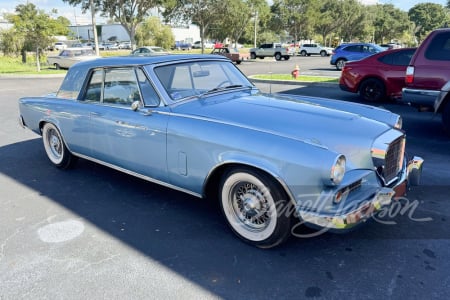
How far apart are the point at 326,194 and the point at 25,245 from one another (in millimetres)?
2686

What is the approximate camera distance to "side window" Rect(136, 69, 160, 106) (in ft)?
12.2

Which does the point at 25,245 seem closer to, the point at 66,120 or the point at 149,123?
the point at 149,123

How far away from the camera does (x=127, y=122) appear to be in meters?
3.89

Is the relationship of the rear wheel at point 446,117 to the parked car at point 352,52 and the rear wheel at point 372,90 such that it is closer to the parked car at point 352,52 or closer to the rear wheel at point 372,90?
the rear wheel at point 372,90

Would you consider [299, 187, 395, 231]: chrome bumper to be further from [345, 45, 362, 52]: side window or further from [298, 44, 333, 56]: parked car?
[298, 44, 333, 56]: parked car

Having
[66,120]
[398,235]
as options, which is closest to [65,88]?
[66,120]

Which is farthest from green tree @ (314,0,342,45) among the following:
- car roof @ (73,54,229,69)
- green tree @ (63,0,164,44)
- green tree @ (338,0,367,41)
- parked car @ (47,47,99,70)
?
car roof @ (73,54,229,69)

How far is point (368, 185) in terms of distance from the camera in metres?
2.98

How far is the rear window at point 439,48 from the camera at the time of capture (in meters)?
6.68

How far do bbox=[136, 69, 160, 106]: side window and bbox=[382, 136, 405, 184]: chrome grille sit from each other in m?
2.19

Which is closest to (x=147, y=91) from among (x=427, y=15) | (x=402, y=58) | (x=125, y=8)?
(x=402, y=58)

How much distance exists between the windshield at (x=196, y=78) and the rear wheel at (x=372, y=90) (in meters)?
6.73

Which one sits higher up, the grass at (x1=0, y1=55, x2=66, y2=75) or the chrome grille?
the grass at (x1=0, y1=55, x2=66, y2=75)

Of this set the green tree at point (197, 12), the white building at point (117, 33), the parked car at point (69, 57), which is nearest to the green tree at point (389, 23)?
the white building at point (117, 33)
